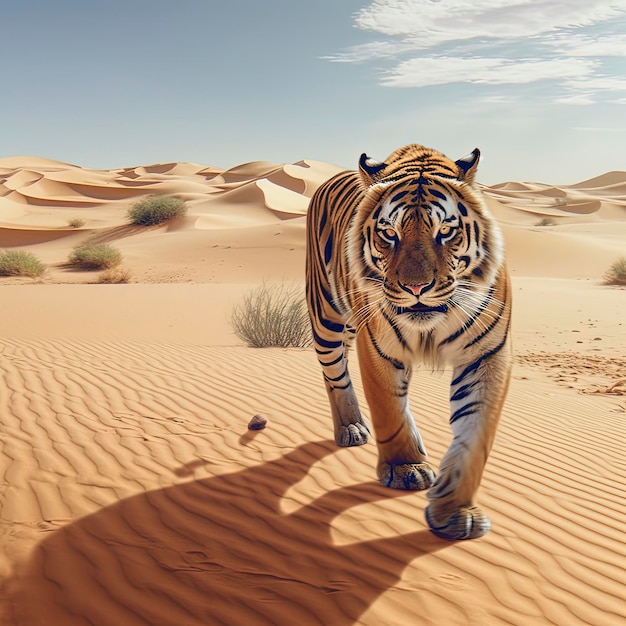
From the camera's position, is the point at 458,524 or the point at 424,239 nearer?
the point at 424,239

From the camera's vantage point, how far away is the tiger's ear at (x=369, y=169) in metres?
4.01

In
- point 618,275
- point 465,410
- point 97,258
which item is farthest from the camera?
point 97,258

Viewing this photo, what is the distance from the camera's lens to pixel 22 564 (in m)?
3.45

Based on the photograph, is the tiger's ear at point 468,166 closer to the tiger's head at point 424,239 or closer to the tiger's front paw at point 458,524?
the tiger's head at point 424,239

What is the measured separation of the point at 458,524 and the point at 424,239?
154cm

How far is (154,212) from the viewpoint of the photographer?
124 feet

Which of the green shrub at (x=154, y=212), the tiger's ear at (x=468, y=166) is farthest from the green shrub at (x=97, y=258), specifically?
the tiger's ear at (x=468, y=166)


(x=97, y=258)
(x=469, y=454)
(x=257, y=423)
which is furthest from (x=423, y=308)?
(x=97, y=258)

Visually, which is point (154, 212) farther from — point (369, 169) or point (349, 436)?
point (369, 169)

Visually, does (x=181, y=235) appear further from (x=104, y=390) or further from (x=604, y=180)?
(x=604, y=180)

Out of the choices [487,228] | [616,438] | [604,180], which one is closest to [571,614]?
[487,228]

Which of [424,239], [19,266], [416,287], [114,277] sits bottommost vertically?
[114,277]

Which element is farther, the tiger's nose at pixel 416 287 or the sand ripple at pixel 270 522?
the tiger's nose at pixel 416 287

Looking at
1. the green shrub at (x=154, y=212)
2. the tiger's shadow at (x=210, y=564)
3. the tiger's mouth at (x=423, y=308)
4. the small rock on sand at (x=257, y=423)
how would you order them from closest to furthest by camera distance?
the tiger's shadow at (x=210, y=564) < the tiger's mouth at (x=423, y=308) < the small rock on sand at (x=257, y=423) < the green shrub at (x=154, y=212)
